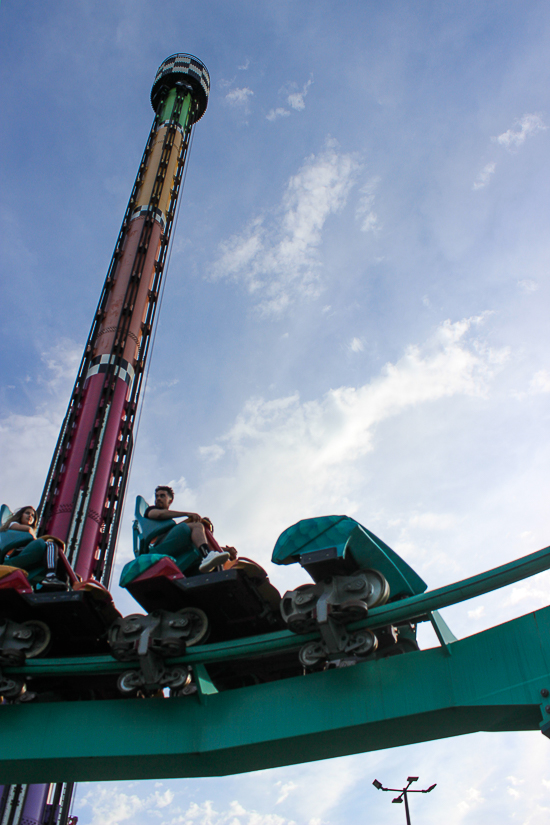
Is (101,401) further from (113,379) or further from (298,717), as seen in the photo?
(298,717)

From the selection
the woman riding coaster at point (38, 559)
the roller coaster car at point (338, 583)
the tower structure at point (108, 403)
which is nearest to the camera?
the roller coaster car at point (338, 583)

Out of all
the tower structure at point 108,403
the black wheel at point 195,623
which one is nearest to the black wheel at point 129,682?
the black wheel at point 195,623

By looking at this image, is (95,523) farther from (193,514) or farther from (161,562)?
(161,562)

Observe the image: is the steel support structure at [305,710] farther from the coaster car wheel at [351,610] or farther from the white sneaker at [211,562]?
the white sneaker at [211,562]

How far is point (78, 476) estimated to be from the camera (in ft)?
50.2

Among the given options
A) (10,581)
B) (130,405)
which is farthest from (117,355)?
(10,581)

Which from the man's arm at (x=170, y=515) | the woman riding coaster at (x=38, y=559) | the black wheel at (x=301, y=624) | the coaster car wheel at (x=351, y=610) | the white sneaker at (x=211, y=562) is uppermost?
the man's arm at (x=170, y=515)

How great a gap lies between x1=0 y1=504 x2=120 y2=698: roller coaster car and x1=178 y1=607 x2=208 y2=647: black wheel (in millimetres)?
926

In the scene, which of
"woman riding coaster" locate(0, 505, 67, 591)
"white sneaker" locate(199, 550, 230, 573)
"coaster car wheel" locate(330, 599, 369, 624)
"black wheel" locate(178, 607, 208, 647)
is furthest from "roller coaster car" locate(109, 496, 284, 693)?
"woman riding coaster" locate(0, 505, 67, 591)

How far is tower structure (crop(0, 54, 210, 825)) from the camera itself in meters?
14.2

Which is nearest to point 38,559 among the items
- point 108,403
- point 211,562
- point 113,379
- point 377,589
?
point 211,562

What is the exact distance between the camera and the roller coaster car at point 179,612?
21.6ft

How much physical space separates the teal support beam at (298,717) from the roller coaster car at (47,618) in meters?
0.66

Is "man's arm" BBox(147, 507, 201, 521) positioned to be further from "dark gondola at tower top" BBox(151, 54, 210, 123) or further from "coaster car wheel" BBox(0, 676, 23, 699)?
"dark gondola at tower top" BBox(151, 54, 210, 123)
